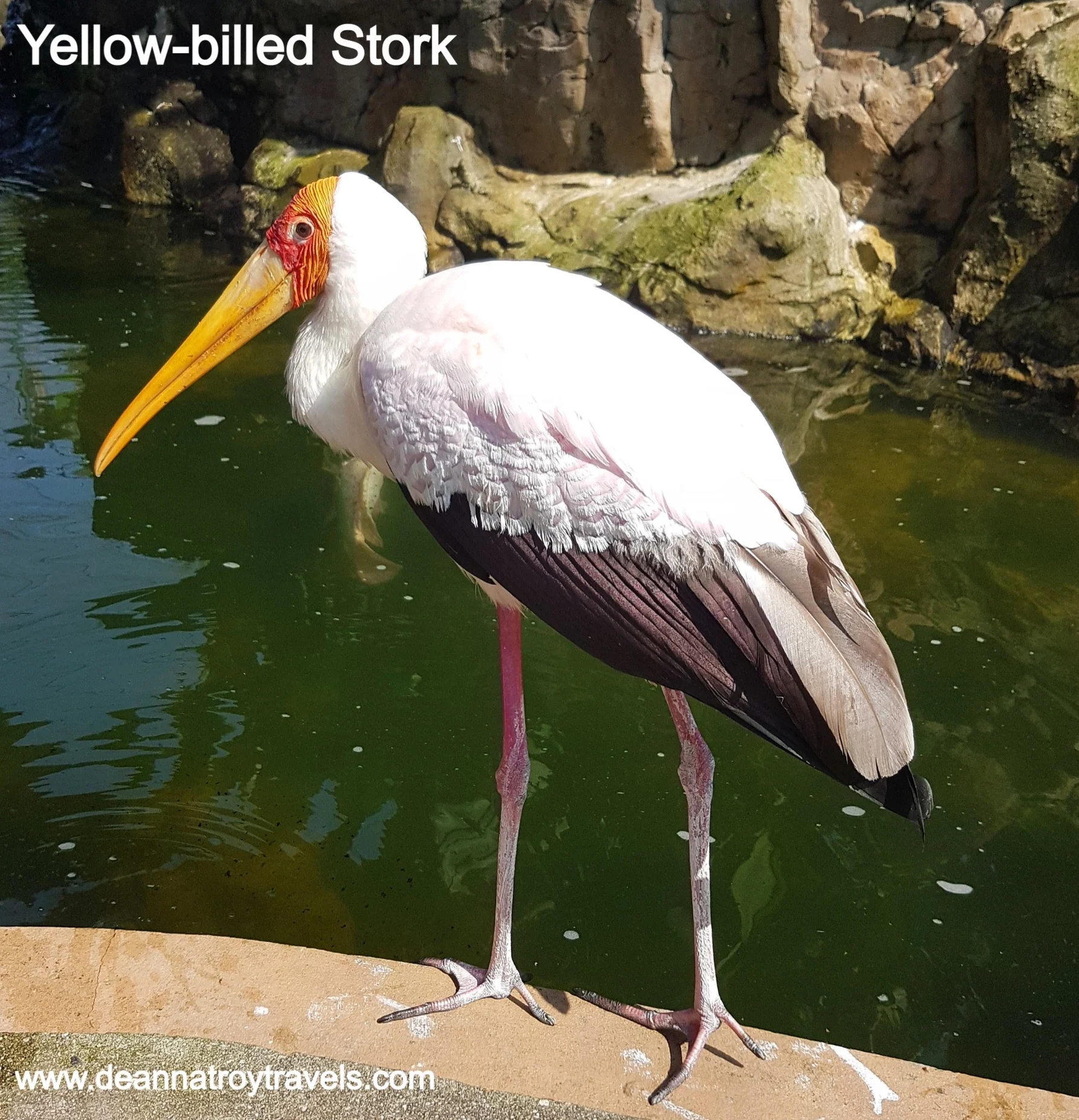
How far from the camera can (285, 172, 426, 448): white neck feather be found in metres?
2.21

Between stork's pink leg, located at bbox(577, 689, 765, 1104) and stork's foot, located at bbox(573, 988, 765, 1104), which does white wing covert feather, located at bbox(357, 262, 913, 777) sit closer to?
stork's pink leg, located at bbox(577, 689, 765, 1104)

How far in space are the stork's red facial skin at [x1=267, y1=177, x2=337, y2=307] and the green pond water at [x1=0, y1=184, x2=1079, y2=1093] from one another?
132 cm

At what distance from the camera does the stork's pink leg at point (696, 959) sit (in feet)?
6.66

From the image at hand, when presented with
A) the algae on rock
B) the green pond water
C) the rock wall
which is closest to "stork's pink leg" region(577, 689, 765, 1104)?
the green pond water

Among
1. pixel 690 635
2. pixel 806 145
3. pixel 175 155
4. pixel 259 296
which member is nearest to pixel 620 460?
pixel 690 635

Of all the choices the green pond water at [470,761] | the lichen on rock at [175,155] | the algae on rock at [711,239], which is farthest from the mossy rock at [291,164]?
the green pond water at [470,761]

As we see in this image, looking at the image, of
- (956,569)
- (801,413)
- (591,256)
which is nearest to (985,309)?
(801,413)

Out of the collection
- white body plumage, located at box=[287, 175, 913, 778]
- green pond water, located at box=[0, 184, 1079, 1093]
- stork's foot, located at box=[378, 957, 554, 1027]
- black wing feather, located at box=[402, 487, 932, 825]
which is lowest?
green pond water, located at box=[0, 184, 1079, 1093]

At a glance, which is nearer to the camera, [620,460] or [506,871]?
[620,460]

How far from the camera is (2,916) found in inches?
106

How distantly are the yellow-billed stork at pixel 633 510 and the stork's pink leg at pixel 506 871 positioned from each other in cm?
2

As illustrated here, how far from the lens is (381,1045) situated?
195cm

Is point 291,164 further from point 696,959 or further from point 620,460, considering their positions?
point 696,959

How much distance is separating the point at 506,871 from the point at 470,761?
1015 millimetres
